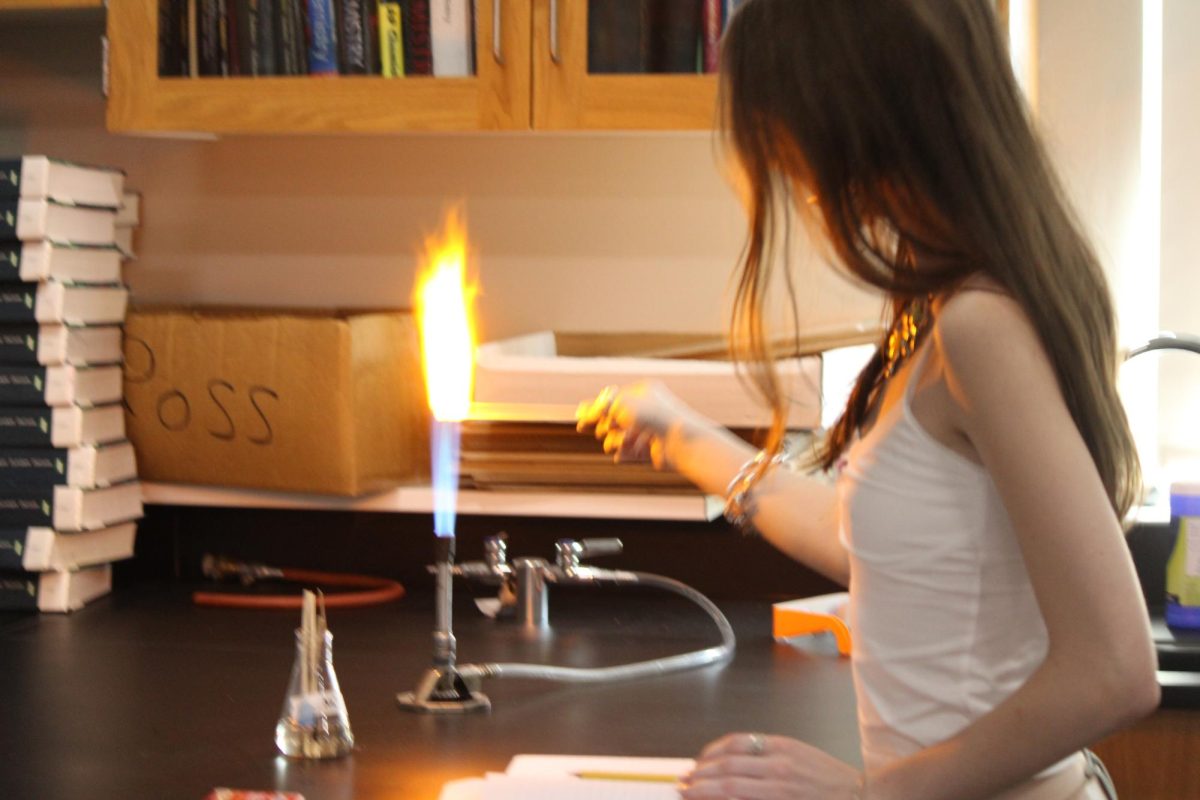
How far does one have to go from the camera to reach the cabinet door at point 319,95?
1.80m

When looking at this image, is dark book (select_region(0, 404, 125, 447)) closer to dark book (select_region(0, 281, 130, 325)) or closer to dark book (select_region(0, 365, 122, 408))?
dark book (select_region(0, 365, 122, 408))

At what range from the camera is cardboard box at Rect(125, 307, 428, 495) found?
193 cm

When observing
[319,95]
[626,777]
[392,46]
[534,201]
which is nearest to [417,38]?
[392,46]

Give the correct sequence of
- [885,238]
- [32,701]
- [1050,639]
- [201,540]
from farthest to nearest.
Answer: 1. [201,540]
2. [32,701]
3. [885,238]
4. [1050,639]

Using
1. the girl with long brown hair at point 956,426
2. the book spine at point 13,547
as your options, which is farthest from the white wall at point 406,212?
the girl with long brown hair at point 956,426

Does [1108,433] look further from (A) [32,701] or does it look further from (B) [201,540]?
(B) [201,540]

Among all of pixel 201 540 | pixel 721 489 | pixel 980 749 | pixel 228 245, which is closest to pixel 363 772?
pixel 721 489

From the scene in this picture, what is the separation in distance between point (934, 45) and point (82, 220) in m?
1.41

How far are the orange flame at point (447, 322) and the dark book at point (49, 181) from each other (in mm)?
476

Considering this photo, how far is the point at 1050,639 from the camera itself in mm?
866

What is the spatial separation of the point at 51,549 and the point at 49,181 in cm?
48

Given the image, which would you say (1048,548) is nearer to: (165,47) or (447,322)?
(447,322)

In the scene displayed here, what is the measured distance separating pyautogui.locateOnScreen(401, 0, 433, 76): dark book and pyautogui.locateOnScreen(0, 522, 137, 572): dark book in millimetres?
769

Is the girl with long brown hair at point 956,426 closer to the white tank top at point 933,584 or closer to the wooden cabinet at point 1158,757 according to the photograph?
the white tank top at point 933,584
